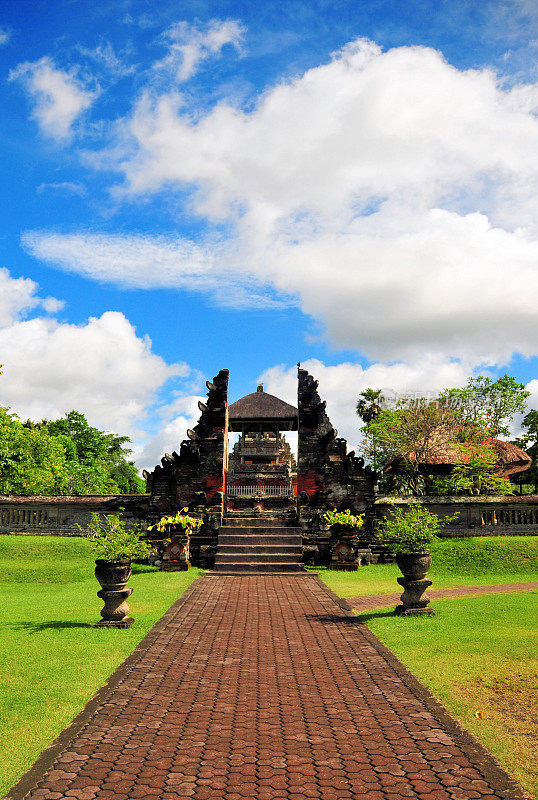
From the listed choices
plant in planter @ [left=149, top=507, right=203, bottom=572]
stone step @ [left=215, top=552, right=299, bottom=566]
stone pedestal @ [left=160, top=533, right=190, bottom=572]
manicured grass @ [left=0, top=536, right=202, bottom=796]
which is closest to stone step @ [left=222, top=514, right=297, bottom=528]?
plant in planter @ [left=149, top=507, right=203, bottom=572]

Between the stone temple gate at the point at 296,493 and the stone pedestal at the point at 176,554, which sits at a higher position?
the stone temple gate at the point at 296,493

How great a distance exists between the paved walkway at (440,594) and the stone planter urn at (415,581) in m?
1.08

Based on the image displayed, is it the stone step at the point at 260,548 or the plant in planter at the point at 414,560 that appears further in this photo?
the stone step at the point at 260,548

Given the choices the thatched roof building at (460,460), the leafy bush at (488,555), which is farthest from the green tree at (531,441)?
the leafy bush at (488,555)

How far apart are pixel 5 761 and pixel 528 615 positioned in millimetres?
8597

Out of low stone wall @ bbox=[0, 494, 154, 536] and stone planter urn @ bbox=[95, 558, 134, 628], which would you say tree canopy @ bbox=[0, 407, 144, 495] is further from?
stone planter urn @ bbox=[95, 558, 134, 628]

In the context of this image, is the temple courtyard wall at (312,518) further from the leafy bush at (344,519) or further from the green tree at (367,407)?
the green tree at (367,407)

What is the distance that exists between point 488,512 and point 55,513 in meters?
14.4

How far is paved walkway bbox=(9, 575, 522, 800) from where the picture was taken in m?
4.36

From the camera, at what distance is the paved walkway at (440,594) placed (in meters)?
11.7

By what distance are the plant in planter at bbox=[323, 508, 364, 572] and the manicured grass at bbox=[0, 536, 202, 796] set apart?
4.19 metres

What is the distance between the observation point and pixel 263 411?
3534 centimetres

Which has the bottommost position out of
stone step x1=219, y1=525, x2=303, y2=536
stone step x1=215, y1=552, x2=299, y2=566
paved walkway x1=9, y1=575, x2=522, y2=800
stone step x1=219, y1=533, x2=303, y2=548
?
paved walkway x1=9, y1=575, x2=522, y2=800

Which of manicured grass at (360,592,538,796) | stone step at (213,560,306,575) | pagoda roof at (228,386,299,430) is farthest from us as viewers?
pagoda roof at (228,386,299,430)
